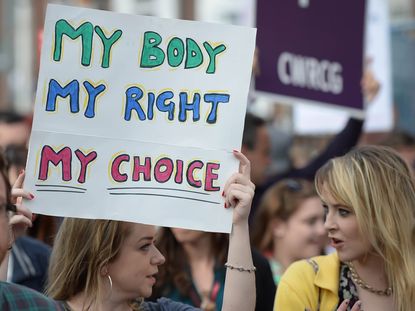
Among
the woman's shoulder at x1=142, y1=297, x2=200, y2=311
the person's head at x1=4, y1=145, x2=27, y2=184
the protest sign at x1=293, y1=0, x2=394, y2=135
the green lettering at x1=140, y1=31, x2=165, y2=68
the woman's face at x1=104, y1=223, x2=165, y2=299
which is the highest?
the protest sign at x1=293, y1=0, x2=394, y2=135

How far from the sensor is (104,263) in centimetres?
354

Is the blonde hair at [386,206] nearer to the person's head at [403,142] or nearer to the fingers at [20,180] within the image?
the fingers at [20,180]

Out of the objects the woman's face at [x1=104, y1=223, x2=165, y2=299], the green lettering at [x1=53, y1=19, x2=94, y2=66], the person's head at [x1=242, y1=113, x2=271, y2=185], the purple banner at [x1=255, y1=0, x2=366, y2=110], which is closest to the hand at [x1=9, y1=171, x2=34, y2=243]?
the woman's face at [x1=104, y1=223, x2=165, y2=299]

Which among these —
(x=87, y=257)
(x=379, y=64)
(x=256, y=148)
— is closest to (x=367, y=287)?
(x=87, y=257)

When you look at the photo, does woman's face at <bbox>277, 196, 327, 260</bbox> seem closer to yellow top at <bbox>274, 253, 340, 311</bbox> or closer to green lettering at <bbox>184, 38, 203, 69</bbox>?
yellow top at <bbox>274, 253, 340, 311</bbox>

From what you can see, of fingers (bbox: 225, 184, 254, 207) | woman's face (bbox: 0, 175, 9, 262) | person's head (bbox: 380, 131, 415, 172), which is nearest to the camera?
woman's face (bbox: 0, 175, 9, 262)

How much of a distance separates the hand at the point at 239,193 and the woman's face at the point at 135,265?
318 millimetres

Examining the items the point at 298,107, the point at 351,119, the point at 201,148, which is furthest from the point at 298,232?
the point at 298,107

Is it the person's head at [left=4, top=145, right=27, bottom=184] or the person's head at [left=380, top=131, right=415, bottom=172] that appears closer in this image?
the person's head at [left=4, top=145, right=27, bottom=184]

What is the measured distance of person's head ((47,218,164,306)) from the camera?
354cm

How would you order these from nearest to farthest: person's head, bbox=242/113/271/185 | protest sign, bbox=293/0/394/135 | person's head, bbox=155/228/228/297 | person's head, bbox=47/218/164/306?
person's head, bbox=47/218/164/306
person's head, bbox=155/228/228/297
person's head, bbox=242/113/271/185
protest sign, bbox=293/0/394/135

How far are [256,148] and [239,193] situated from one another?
10.2ft

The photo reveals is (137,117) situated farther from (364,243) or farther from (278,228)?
(278,228)

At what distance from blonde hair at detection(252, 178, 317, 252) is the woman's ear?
0.02 metres
